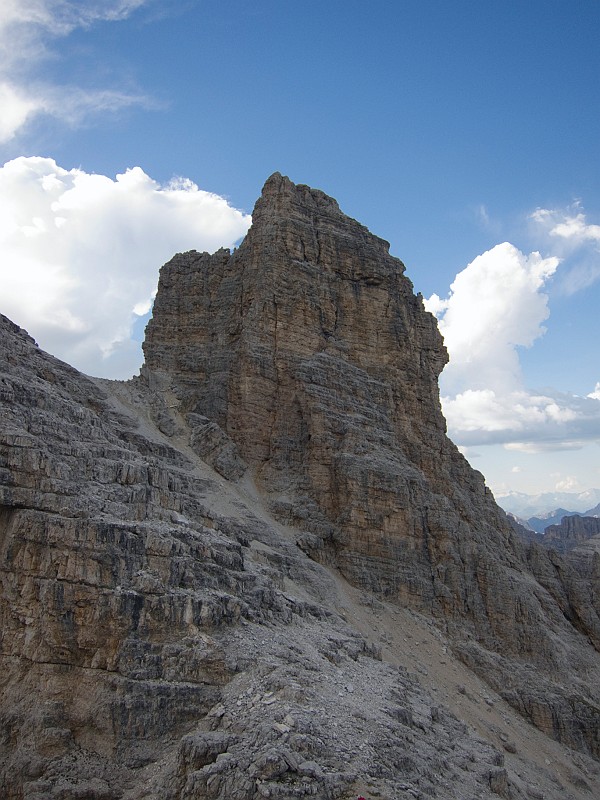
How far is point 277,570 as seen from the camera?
3794 centimetres

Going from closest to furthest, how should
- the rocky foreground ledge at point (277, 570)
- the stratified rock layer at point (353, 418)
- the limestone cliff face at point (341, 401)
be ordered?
the rocky foreground ledge at point (277, 570), the stratified rock layer at point (353, 418), the limestone cliff face at point (341, 401)

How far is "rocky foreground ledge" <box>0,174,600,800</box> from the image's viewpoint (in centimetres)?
2205

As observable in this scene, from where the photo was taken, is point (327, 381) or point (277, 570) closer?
point (277, 570)

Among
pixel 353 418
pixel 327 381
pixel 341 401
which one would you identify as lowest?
pixel 353 418

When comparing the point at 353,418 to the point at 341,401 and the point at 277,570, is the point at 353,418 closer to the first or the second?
the point at 341,401

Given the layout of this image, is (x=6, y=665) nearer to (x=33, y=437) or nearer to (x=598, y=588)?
(x=33, y=437)

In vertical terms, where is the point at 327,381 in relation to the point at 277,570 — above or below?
above

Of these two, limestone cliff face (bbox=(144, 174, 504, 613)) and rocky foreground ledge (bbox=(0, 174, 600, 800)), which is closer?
rocky foreground ledge (bbox=(0, 174, 600, 800))

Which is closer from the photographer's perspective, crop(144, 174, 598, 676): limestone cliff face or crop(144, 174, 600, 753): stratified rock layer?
crop(144, 174, 600, 753): stratified rock layer

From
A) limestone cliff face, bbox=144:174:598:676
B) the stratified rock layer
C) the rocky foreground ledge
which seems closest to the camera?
the rocky foreground ledge

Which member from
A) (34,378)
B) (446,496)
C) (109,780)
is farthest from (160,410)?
(109,780)

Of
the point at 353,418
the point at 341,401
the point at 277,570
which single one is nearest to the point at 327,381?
the point at 341,401

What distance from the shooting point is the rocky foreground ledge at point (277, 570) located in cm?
2205

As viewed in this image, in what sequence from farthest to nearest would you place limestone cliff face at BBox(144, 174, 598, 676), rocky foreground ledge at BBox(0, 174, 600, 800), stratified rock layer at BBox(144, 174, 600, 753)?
limestone cliff face at BBox(144, 174, 598, 676)
stratified rock layer at BBox(144, 174, 600, 753)
rocky foreground ledge at BBox(0, 174, 600, 800)
